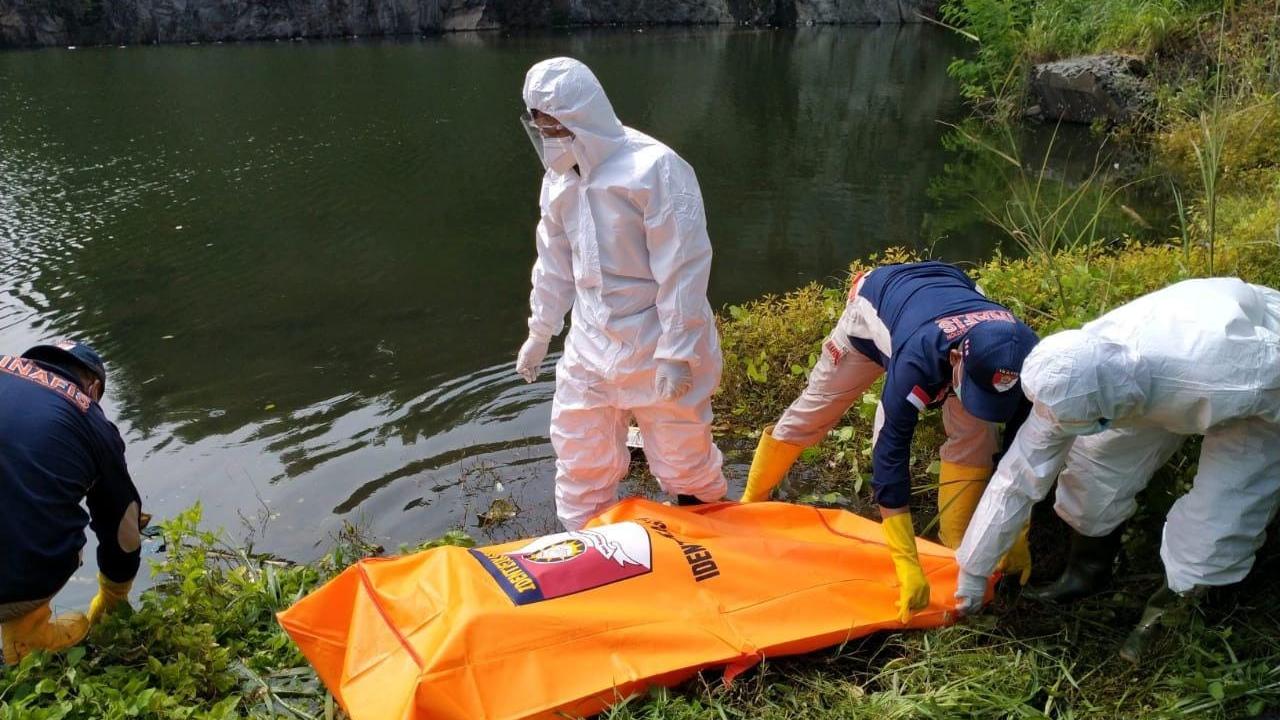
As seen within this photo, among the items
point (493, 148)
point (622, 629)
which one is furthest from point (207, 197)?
point (622, 629)

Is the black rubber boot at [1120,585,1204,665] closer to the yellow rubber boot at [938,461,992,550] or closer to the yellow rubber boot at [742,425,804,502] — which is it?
the yellow rubber boot at [938,461,992,550]

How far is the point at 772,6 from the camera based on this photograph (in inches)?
1551

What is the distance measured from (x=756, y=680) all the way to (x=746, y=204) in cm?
866

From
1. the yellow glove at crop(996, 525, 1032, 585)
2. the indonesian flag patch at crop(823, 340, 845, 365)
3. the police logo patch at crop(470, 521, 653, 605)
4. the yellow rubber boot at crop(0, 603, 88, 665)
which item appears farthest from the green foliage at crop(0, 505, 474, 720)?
the yellow glove at crop(996, 525, 1032, 585)

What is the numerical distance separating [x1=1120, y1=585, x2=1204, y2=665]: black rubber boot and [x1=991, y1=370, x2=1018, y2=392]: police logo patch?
0.80 m

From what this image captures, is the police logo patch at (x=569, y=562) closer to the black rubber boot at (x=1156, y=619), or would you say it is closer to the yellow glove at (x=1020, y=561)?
the yellow glove at (x=1020, y=561)

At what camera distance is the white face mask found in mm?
3141

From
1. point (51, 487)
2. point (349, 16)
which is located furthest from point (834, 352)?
point (349, 16)

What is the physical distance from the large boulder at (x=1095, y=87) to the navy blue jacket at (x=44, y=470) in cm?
1285

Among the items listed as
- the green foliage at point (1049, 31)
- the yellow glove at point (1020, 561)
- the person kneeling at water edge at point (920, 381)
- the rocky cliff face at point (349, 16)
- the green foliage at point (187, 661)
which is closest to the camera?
the green foliage at point (187, 661)

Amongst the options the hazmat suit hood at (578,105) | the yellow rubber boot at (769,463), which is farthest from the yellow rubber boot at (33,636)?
the yellow rubber boot at (769,463)

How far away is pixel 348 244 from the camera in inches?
359

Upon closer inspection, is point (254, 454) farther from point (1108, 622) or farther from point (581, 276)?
point (1108, 622)

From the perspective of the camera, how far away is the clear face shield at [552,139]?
3135 millimetres
